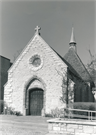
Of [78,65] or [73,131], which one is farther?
→ [78,65]

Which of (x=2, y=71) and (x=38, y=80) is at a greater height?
(x=2, y=71)

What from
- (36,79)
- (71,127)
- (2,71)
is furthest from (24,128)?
(2,71)

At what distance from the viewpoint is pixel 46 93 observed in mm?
19125

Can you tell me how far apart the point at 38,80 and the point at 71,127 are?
385 inches

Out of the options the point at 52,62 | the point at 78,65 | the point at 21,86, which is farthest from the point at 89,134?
the point at 78,65

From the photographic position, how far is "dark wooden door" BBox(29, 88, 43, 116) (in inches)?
777

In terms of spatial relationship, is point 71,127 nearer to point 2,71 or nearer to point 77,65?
point 77,65

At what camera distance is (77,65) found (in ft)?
89.4

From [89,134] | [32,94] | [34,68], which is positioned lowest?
[89,134]

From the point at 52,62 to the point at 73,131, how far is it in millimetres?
9594

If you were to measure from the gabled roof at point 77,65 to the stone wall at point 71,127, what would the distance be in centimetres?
1290

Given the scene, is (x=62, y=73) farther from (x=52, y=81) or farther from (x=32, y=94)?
(x=32, y=94)

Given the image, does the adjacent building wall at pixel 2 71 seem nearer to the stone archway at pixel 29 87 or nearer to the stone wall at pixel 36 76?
the stone wall at pixel 36 76

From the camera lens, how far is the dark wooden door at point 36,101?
19.7 m
